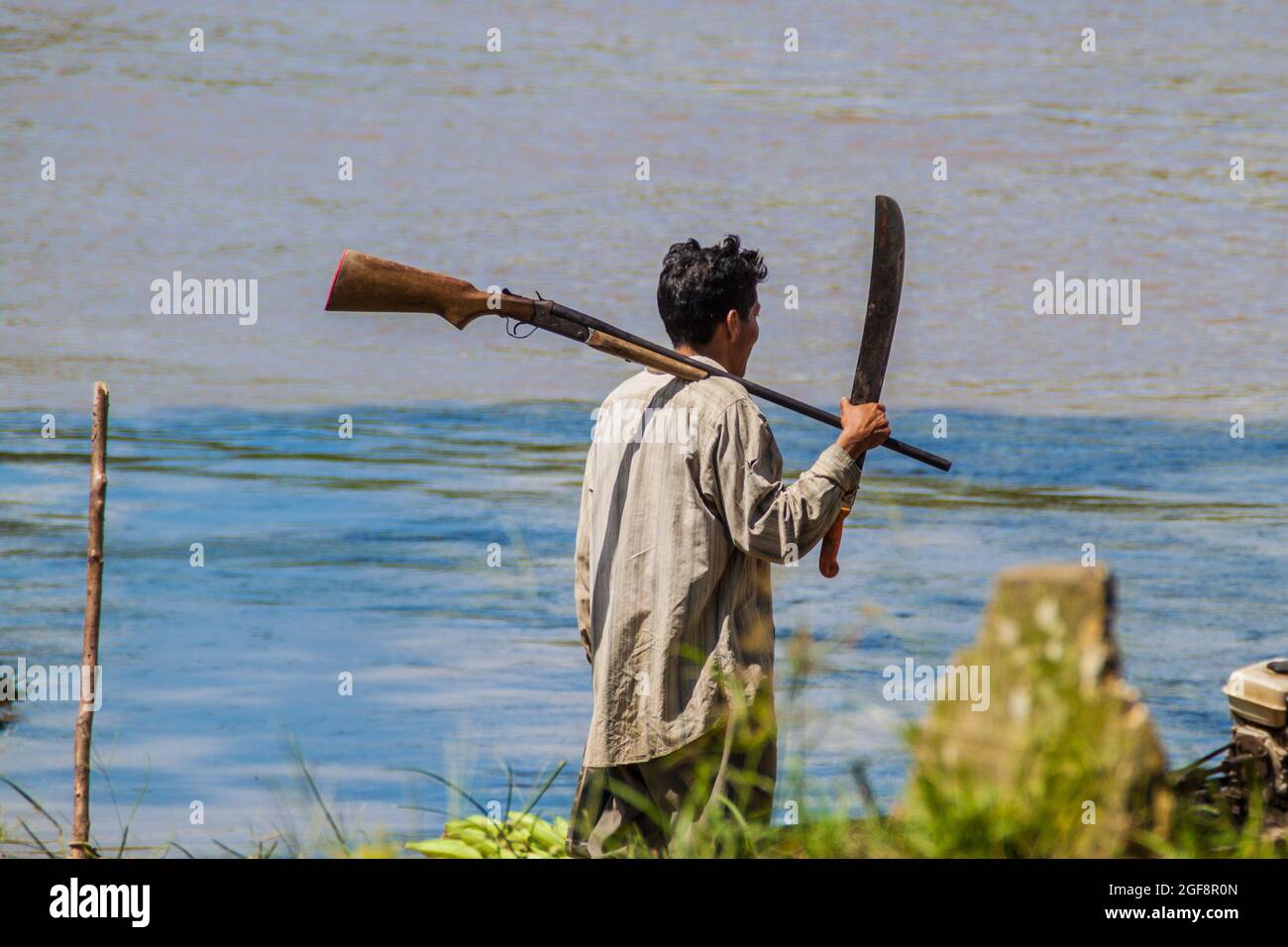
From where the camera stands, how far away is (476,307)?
3514mm

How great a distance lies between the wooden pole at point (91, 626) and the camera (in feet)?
11.8

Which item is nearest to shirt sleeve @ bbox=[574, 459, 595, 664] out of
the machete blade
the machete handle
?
the machete handle

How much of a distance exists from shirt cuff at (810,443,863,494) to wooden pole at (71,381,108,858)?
158cm

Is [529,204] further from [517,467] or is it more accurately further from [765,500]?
[765,500]

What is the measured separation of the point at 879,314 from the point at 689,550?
66 cm

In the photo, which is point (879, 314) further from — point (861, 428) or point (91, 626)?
point (91, 626)

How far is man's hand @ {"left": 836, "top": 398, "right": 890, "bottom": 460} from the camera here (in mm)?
3396

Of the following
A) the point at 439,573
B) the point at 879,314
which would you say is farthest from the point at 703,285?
the point at 439,573

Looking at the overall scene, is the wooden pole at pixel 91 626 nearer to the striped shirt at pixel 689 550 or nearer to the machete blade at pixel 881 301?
the striped shirt at pixel 689 550

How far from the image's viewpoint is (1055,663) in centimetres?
221

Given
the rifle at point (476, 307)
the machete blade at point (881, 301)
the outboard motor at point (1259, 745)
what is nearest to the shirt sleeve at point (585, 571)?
the rifle at point (476, 307)

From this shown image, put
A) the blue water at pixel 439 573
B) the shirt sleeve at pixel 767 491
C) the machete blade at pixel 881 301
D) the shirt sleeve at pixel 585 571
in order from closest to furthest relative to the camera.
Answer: the shirt sleeve at pixel 767 491
the machete blade at pixel 881 301
the shirt sleeve at pixel 585 571
the blue water at pixel 439 573

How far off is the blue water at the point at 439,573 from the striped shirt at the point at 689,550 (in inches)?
63.6
